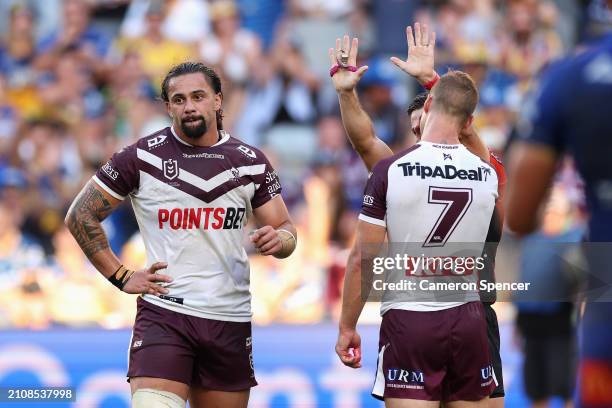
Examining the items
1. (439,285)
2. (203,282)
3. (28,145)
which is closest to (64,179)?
(28,145)

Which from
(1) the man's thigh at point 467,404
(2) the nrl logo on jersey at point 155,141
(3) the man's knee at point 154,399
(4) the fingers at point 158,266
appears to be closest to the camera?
(1) the man's thigh at point 467,404

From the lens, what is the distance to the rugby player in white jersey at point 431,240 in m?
6.17

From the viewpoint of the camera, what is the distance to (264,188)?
7.02 m

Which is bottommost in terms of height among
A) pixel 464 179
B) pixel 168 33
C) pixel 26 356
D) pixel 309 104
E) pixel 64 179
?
pixel 26 356

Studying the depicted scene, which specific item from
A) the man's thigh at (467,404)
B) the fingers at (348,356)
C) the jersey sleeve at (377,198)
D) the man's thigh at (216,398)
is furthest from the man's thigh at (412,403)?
the man's thigh at (216,398)

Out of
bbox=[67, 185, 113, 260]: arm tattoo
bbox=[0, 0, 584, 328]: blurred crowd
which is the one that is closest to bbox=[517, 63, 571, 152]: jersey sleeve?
bbox=[67, 185, 113, 260]: arm tattoo

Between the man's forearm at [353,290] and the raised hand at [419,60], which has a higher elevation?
the raised hand at [419,60]

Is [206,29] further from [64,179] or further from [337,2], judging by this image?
[64,179]

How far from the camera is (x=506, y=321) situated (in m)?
11.0

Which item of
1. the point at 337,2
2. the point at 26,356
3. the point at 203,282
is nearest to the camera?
the point at 203,282

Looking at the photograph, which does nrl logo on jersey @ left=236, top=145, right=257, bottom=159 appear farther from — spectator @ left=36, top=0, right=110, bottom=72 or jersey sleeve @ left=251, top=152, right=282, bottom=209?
spectator @ left=36, top=0, right=110, bottom=72

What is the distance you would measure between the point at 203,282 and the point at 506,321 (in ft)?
16.2

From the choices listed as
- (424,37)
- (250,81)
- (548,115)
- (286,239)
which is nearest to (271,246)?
(286,239)
